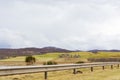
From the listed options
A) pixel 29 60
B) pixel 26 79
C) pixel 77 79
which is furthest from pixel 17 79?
pixel 29 60

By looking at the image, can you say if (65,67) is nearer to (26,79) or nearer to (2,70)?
(26,79)

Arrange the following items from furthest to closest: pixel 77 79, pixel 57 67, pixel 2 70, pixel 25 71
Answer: pixel 57 67 → pixel 77 79 → pixel 25 71 → pixel 2 70

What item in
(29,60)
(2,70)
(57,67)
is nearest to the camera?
(2,70)

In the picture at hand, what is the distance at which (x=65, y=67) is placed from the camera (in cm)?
2867

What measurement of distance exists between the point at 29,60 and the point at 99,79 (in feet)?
116

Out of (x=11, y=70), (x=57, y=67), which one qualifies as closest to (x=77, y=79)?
(x=57, y=67)

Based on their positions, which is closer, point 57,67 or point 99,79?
point 99,79

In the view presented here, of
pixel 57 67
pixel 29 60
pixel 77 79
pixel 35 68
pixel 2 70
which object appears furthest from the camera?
pixel 29 60

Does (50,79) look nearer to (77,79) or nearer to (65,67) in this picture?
(77,79)

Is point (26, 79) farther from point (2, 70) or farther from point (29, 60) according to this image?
point (29, 60)

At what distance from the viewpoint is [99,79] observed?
2520 cm

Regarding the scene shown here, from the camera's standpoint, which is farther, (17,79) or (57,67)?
(57,67)

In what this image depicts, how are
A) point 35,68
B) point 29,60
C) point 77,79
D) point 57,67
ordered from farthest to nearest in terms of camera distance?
point 29,60
point 57,67
point 77,79
point 35,68

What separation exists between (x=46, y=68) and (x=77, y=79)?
2112 millimetres
